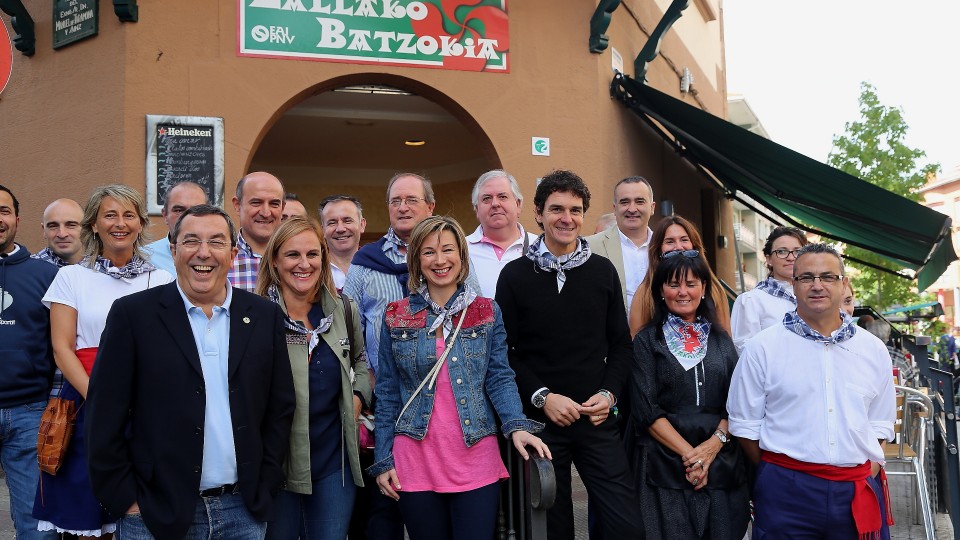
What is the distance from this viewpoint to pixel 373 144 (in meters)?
11.8

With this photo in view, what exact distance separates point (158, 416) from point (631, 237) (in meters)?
3.02

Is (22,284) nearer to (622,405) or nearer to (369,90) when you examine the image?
(622,405)

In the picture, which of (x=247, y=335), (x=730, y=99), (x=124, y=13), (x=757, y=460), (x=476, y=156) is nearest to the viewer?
(x=247, y=335)

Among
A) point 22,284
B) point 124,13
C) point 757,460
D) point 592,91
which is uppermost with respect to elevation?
point 124,13

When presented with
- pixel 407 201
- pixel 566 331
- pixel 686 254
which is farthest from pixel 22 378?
pixel 686 254

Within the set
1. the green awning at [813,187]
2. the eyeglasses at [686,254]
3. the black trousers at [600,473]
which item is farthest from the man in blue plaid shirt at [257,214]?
the green awning at [813,187]

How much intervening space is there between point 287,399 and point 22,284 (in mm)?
1830

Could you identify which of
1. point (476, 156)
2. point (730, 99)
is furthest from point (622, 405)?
point (730, 99)

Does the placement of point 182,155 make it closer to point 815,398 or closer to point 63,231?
point 63,231

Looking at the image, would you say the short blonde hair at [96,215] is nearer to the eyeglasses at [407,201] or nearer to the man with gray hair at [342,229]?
the eyeglasses at [407,201]

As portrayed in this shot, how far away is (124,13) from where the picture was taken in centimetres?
738

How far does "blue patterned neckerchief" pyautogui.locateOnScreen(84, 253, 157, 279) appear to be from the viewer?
3.48m

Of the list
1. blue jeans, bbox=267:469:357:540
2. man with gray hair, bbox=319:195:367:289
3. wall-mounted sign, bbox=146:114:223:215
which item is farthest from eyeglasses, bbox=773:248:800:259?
wall-mounted sign, bbox=146:114:223:215

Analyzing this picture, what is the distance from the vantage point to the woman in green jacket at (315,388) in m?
→ 3.06
